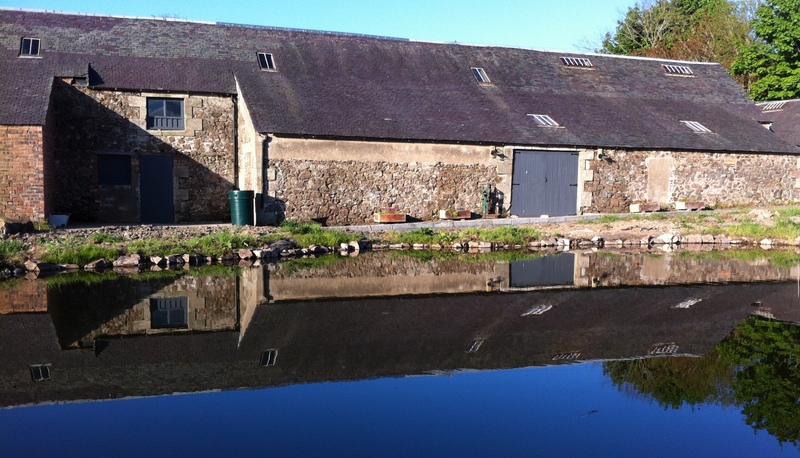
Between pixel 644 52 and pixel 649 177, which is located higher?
pixel 644 52

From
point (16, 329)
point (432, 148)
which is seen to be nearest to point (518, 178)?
point (432, 148)

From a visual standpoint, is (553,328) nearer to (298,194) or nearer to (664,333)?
(664,333)

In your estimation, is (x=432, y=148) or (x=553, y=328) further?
(x=432, y=148)

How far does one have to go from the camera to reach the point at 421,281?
1212 cm

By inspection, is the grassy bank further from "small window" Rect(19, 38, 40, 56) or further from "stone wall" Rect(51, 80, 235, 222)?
"small window" Rect(19, 38, 40, 56)

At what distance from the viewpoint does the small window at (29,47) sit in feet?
64.1

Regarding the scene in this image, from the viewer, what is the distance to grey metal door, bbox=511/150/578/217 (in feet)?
70.1

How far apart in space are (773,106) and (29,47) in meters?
28.9

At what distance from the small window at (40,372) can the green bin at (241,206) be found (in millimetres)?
11015

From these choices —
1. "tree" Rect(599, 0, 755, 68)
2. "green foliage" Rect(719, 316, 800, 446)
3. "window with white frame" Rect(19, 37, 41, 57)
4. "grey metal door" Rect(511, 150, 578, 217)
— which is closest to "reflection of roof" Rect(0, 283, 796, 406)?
"green foliage" Rect(719, 316, 800, 446)

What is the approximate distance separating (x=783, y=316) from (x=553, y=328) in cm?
335

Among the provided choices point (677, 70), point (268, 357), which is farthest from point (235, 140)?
point (677, 70)

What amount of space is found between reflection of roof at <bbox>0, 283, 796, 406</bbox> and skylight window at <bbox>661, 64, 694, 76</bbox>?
19585 mm

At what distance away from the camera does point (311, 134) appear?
739 inches
